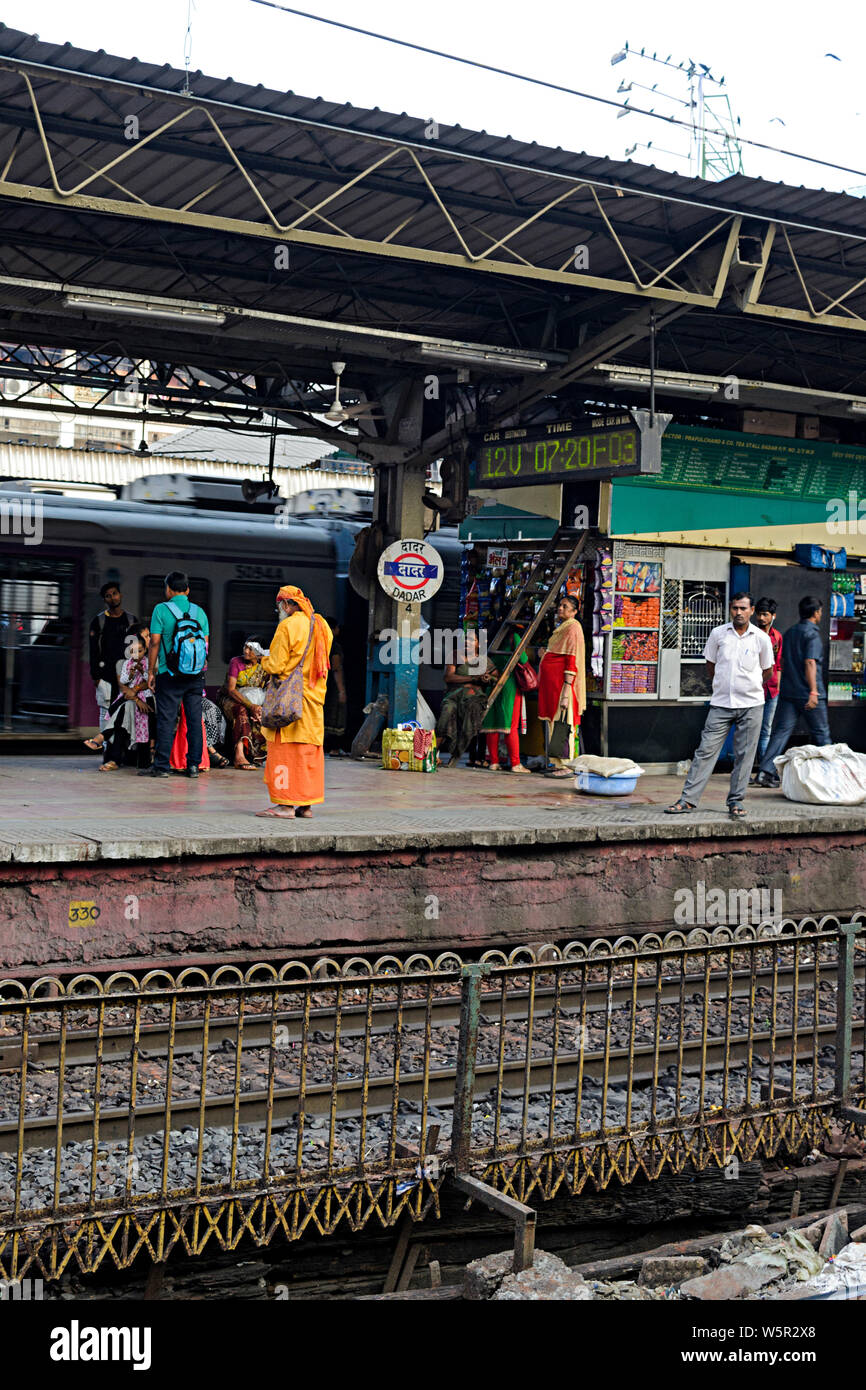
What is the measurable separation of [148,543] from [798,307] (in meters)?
7.40

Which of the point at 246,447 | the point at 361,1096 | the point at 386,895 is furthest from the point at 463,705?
the point at 246,447

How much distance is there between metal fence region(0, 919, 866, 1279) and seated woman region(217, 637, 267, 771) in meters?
4.70

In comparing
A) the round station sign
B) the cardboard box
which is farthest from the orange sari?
the cardboard box

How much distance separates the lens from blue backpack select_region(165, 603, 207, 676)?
38.0ft

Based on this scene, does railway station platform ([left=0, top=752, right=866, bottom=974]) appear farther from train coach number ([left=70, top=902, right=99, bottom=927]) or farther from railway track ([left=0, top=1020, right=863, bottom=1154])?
railway track ([left=0, top=1020, right=863, bottom=1154])

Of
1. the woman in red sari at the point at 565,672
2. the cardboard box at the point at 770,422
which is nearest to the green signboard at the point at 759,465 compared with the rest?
the cardboard box at the point at 770,422

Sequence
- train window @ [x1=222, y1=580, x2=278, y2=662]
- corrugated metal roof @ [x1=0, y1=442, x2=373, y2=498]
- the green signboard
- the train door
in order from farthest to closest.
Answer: corrugated metal roof @ [x1=0, y1=442, x2=373, y2=498] → train window @ [x1=222, y1=580, x2=278, y2=662] → the green signboard → the train door

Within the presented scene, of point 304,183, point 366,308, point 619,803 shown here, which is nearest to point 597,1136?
point 619,803

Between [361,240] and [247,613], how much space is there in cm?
618

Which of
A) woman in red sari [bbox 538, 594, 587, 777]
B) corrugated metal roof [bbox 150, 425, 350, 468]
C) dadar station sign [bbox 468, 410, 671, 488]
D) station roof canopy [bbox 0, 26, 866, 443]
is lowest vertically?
woman in red sari [bbox 538, 594, 587, 777]

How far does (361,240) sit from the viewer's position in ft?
34.0

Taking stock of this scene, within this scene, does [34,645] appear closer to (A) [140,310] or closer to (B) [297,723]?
(A) [140,310]
